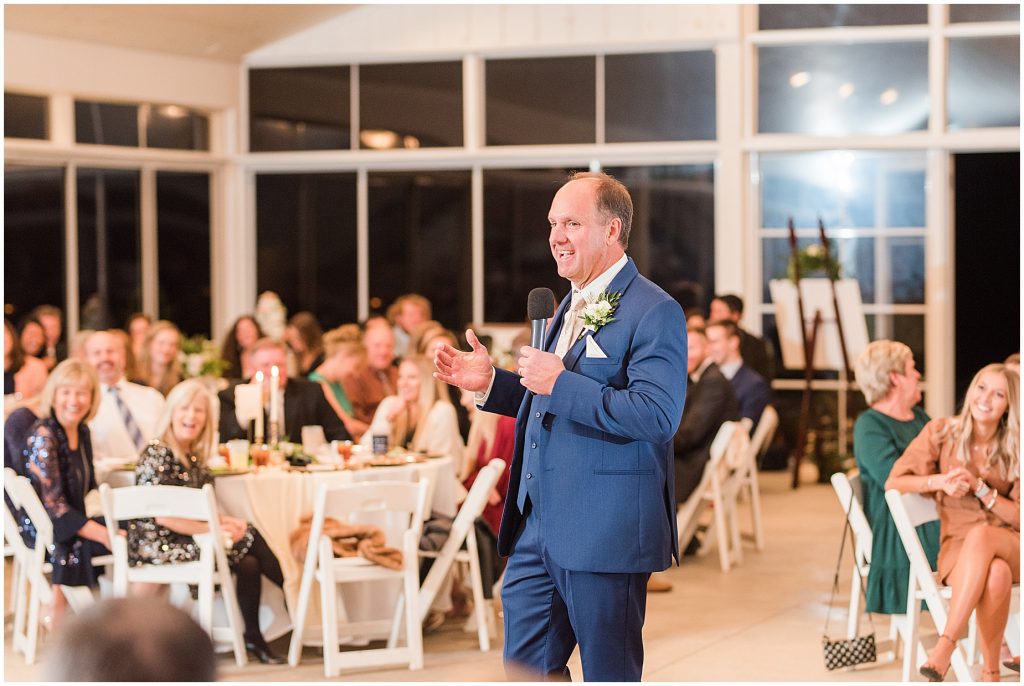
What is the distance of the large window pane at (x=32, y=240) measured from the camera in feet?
36.4

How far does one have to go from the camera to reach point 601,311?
10.1 ft

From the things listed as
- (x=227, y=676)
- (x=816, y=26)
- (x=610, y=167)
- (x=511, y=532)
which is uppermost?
(x=816, y=26)

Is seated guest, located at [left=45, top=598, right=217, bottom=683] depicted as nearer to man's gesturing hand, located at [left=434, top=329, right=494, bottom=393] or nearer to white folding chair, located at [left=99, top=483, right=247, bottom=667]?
man's gesturing hand, located at [left=434, top=329, right=494, bottom=393]

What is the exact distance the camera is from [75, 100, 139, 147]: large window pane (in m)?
11.6

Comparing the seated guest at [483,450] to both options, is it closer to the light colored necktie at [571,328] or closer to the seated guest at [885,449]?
the seated guest at [885,449]

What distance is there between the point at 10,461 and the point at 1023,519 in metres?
4.25

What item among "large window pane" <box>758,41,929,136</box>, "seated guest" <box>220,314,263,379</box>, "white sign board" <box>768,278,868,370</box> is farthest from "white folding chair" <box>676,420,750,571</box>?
"large window pane" <box>758,41,929,136</box>

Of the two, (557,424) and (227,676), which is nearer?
(557,424)

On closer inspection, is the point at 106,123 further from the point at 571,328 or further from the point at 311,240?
the point at 571,328

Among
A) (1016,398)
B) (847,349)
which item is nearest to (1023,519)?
(1016,398)

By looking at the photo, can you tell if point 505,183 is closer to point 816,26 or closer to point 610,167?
point 610,167

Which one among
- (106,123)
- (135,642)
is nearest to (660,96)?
(106,123)

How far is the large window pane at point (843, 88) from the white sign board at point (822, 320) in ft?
4.56

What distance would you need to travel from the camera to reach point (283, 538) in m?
5.82
